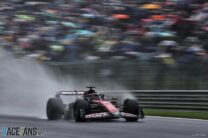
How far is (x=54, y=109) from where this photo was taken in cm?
1071

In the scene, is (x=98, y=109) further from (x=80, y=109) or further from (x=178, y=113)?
(x=178, y=113)

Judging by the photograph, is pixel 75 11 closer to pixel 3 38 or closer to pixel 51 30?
pixel 51 30

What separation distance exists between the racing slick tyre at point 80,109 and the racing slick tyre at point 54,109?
79cm

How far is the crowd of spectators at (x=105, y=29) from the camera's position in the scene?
14234mm

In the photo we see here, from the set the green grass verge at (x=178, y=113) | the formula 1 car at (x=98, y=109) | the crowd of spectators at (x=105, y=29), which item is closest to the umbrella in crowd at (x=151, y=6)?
the crowd of spectators at (x=105, y=29)

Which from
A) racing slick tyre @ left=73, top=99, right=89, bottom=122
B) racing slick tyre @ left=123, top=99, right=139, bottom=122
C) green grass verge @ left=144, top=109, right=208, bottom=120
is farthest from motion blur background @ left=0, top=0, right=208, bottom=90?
racing slick tyre @ left=73, top=99, right=89, bottom=122

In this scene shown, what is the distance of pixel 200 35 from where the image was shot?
1415 centimetres

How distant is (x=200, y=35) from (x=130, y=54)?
2244 mm

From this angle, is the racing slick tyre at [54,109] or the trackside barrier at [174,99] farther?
the trackside barrier at [174,99]

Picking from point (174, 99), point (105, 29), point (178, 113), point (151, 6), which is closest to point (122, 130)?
point (178, 113)

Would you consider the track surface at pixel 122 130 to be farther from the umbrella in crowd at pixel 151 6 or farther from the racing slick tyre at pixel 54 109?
the umbrella in crowd at pixel 151 6

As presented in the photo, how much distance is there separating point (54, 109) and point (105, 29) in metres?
6.62

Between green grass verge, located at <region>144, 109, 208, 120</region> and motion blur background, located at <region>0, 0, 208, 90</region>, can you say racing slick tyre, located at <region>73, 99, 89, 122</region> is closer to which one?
green grass verge, located at <region>144, 109, 208, 120</region>

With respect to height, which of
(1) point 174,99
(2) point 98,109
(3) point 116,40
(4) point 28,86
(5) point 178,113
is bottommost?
(5) point 178,113
